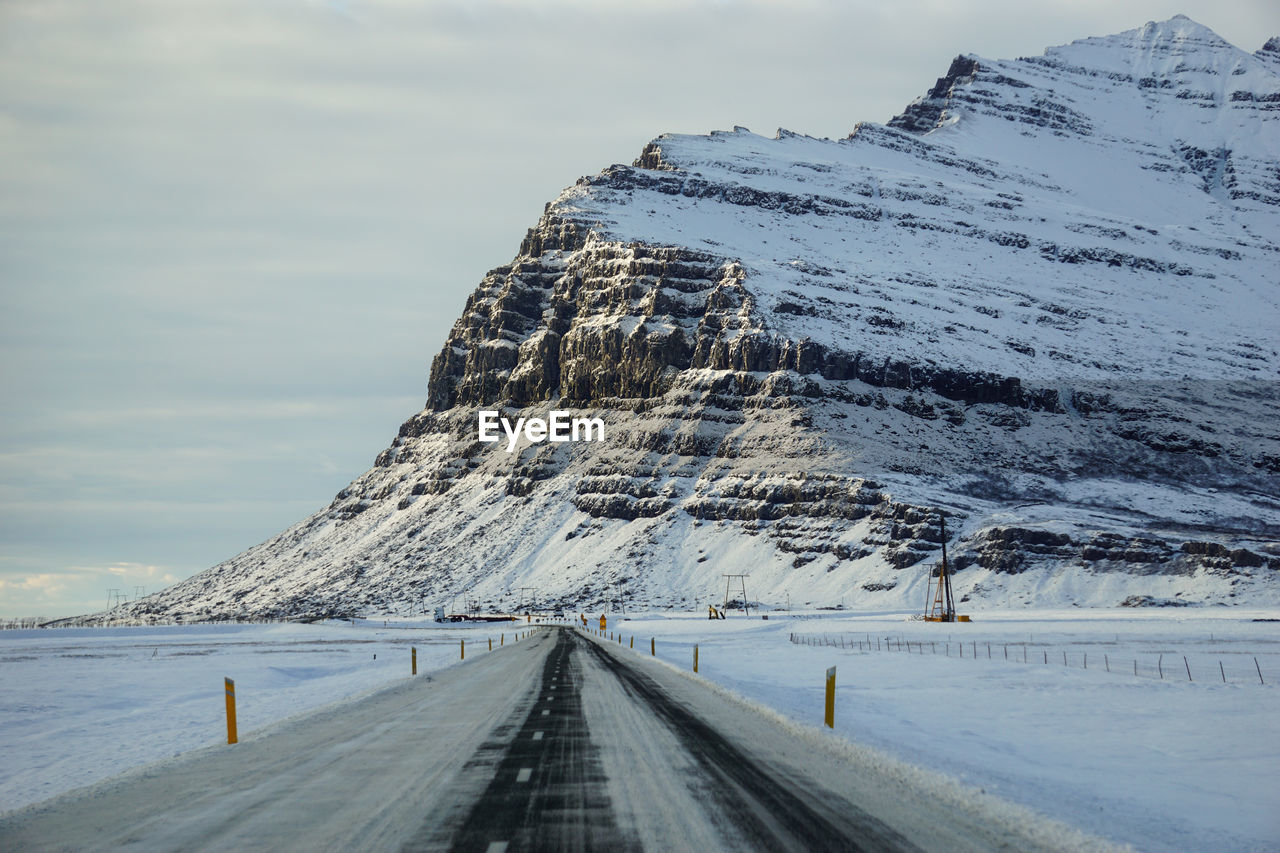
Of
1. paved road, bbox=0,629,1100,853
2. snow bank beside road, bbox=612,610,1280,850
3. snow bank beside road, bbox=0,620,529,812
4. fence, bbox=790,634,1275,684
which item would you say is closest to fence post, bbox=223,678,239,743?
paved road, bbox=0,629,1100,853

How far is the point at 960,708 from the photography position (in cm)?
2784

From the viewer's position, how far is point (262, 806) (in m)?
13.5

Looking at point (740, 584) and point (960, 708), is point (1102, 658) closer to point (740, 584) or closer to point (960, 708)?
point (960, 708)

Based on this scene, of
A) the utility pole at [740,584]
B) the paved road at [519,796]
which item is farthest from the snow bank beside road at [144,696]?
the utility pole at [740,584]

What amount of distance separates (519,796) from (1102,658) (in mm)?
42496

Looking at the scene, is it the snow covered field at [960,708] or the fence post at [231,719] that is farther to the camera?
the fence post at [231,719]

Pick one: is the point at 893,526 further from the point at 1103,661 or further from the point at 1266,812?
the point at 1266,812

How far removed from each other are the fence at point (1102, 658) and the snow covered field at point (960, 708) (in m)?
0.24

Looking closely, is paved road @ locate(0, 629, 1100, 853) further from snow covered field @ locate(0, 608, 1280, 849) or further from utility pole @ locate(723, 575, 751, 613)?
utility pole @ locate(723, 575, 751, 613)

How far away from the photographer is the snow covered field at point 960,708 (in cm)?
1570

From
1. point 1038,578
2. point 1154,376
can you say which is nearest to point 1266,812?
point 1038,578

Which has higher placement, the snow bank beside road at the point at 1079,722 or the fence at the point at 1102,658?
the snow bank beside road at the point at 1079,722

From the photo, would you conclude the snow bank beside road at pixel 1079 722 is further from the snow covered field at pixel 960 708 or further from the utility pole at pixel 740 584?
the utility pole at pixel 740 584

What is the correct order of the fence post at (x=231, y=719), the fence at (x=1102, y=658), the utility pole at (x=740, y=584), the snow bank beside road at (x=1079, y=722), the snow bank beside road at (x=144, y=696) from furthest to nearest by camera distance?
the utility pole at (x=740, y=584), the fence at (x=1102, y=658), the snow bank beside road at (x=144, y=696), the fence post at (x=231, y=719), the snow bank beside road at (x=1079, y=722)
